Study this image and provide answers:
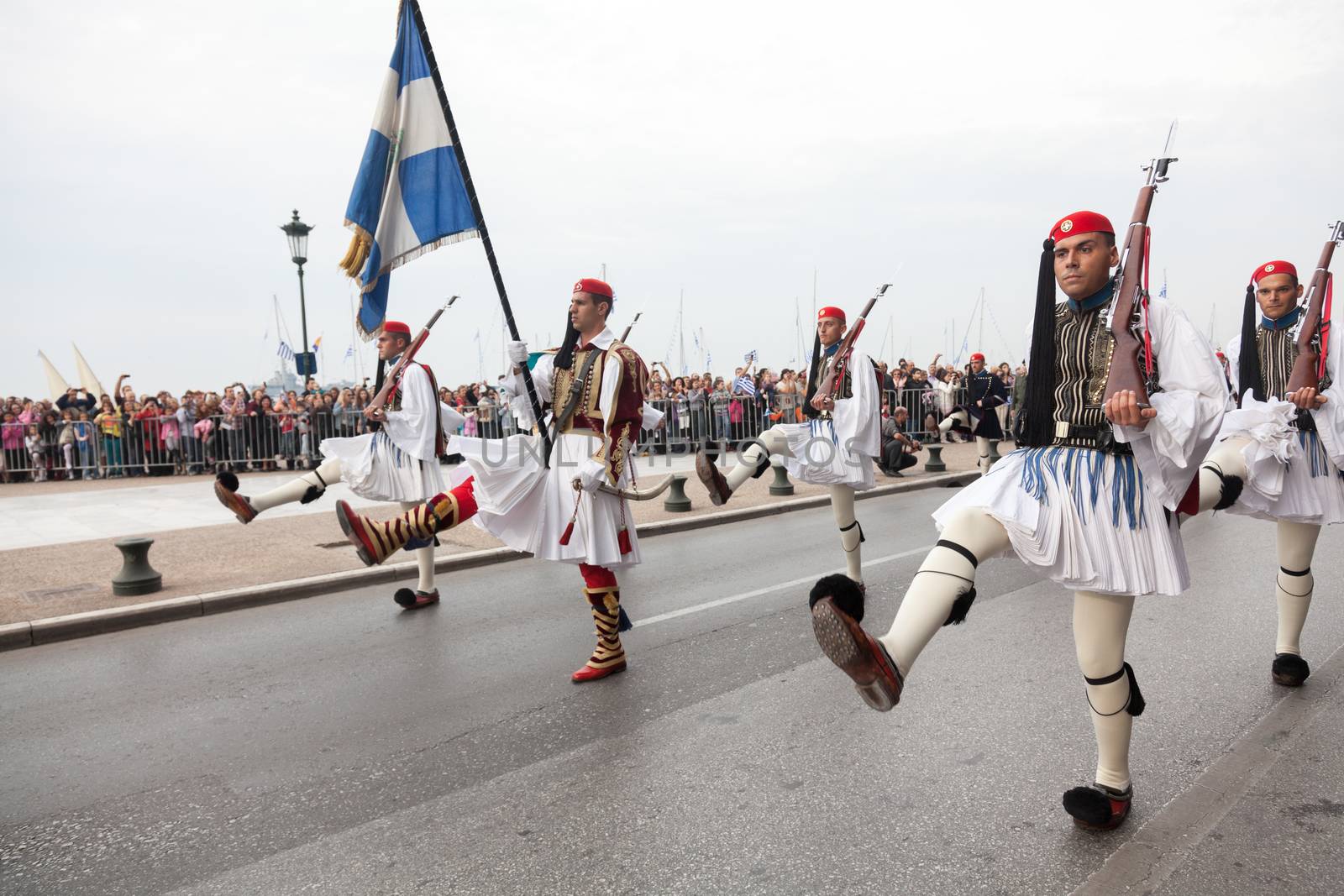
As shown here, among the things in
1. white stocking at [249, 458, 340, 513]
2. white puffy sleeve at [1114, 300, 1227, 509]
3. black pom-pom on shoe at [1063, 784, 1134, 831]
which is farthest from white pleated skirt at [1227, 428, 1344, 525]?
white stocking at [249, 458, 340, 513]

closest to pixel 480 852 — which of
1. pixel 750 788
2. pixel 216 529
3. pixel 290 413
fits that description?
pixel 750 788

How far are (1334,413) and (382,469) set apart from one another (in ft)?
20.2

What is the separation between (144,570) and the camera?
8.39 meters

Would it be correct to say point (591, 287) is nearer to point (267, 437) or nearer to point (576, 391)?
point (576, 391)

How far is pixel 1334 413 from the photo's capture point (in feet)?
16.5

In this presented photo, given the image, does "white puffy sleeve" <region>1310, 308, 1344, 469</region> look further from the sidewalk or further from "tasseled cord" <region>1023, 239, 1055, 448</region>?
the sidewalk

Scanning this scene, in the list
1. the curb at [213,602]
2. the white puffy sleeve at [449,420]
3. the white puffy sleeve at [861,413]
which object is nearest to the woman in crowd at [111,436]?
the curb at [213,602]

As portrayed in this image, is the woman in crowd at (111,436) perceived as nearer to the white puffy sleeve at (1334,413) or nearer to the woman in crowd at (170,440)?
the woman in crowd at (170,440)

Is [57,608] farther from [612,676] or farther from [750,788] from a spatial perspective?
[750,788]

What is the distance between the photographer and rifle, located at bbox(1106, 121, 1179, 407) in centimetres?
334

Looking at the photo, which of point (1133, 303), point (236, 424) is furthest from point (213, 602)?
point (236, 424)

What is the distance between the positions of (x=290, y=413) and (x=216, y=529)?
8.24 meters

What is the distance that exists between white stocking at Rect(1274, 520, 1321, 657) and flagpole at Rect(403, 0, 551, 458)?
390cm

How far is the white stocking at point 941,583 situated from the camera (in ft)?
10.0
